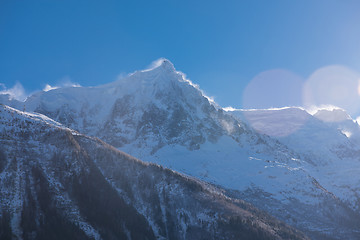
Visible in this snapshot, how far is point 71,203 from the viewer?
542ft

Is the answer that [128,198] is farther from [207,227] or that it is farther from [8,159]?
[8,159]

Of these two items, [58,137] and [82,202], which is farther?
[58,137]

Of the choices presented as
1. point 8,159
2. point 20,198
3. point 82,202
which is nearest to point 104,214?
point 82,202

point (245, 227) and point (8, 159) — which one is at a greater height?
point (8, 159)

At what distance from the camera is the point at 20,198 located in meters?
152

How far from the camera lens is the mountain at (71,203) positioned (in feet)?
493

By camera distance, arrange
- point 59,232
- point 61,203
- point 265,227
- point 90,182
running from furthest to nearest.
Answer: point 265,227, point 90,182, point 61,203, point 59,232

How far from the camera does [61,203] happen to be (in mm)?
161875

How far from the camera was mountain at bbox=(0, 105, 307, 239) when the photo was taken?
493 feet

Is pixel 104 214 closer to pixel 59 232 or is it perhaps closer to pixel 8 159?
pixel 59 232

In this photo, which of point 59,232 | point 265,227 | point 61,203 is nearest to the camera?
point 59,232

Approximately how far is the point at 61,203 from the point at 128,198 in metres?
41.9

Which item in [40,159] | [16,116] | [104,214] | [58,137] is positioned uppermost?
[16,116]

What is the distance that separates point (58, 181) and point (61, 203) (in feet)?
43.9
